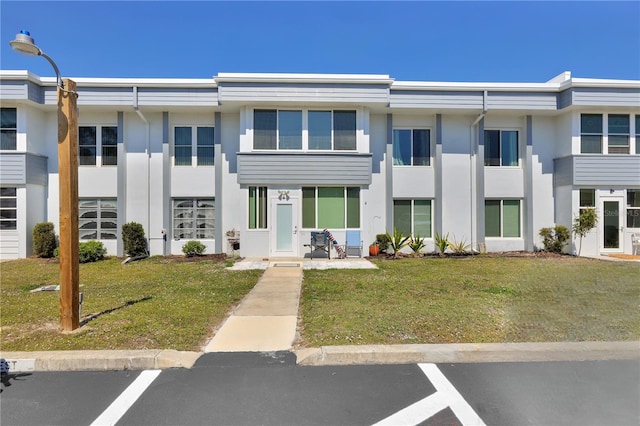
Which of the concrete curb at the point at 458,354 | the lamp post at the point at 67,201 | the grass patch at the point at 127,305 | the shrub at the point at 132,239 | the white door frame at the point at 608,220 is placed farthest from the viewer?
the white door frame at the point at 608,220

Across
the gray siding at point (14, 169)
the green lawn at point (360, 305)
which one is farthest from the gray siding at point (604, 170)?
the gray siding at point (14, 169)

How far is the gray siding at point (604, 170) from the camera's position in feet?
47.8

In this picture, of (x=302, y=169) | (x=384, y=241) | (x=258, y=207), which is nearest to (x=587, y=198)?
(x=384, y=241)

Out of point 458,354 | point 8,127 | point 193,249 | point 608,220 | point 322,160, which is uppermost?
point 8,127

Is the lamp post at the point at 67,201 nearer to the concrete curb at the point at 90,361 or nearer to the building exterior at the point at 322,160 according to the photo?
the concrete curb at the point at 90,361

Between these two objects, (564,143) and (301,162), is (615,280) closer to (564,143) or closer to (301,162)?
(564,143)

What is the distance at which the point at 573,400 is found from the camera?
3645 mm

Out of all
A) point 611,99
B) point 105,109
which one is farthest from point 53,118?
point 611,99

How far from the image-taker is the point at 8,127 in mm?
14141

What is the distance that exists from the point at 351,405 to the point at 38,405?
3187 millimetres

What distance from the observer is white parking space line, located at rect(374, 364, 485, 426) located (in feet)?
10.9

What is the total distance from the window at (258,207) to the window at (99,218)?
6.12 metres

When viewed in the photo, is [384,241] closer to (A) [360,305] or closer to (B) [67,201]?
(A) [360,305]

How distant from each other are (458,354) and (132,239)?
13649mm
